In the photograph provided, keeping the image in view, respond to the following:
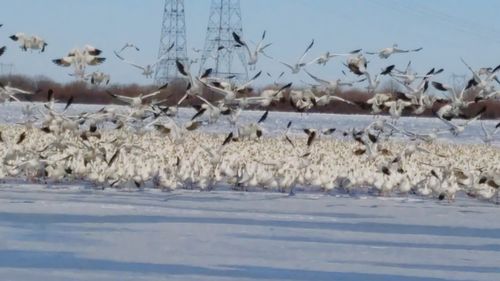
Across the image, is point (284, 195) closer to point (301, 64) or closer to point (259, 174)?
point (259, 174)

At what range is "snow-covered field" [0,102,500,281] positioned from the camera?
23.5 feet

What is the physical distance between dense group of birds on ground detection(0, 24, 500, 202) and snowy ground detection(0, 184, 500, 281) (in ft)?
1.47

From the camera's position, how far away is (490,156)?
64.2 feet

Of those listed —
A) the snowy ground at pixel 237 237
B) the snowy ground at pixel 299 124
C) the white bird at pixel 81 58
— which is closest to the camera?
the snowy ground at pixel 237 237

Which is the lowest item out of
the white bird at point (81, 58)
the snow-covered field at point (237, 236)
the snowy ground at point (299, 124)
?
the snowy ground at point (299, 124)

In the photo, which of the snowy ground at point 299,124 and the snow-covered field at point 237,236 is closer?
the snow-covered field at point 237,236

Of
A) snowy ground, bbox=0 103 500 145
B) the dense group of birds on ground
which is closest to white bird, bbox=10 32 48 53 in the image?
the dense group of birds on ground

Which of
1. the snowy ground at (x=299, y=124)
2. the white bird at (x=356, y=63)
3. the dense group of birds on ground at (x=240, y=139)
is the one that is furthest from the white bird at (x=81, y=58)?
the snowy ground at (x=299, y=124)

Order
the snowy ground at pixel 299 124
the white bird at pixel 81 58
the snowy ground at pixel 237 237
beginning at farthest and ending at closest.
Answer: the snowy ground at pixel 299 124 < the white bird at pixel 81 58 < the snowy ground at pixel 237 237

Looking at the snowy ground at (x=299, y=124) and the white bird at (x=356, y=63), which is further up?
the white bird at (x=356, y=63)

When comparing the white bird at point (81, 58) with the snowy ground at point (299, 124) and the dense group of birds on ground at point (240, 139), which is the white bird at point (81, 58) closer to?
the dense group of birds on ground at point (240, 139)

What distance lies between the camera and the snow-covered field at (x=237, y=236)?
7176 mm

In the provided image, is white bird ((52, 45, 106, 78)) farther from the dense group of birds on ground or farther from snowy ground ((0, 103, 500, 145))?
snowy ground ((0, 103, 500, 145))

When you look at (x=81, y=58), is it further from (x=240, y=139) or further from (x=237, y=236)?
(x=240, y=139)
